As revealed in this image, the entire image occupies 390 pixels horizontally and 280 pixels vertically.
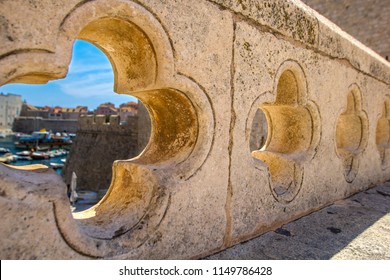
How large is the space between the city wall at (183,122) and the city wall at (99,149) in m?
16.0

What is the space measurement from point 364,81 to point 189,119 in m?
2.86

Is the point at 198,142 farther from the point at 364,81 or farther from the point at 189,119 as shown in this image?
the point at 364,81

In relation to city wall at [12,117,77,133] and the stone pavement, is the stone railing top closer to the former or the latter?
the stone pavement

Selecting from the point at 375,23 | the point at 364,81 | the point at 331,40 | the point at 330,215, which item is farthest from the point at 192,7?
the point at 375,23

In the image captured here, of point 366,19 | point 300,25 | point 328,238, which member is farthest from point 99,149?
point 328,238

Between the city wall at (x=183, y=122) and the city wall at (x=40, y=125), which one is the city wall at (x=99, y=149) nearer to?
the city wall at (x=183, y=122)

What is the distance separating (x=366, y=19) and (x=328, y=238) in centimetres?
1228

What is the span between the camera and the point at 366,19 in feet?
39.2

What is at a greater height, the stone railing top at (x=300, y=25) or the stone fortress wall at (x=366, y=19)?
the stone fortress wall at (x=366, y=19)

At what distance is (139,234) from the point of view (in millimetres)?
1513

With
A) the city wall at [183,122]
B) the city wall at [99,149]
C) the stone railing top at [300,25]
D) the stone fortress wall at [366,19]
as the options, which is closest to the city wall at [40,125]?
the city wall at [99,149]

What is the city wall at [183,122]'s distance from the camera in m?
1.17

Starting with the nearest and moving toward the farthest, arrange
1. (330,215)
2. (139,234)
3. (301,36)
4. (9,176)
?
(9,176), (139,234), (301,36), (330,215)
